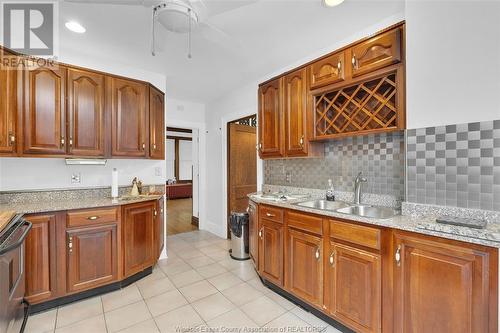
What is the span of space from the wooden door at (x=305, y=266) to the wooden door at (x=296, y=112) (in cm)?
90

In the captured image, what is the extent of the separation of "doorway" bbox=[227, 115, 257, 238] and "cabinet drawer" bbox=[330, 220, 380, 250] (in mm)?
2487

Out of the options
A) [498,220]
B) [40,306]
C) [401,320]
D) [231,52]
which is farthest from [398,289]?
[40,306]

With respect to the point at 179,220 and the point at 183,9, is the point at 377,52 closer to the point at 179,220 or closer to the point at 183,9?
the point at 183,9

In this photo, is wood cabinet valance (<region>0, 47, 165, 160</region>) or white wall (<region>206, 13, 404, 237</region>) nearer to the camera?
wood cabinet valance (<region>0, 47, 165, 160</region>)

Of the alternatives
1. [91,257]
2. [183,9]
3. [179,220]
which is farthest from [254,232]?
[179,220]

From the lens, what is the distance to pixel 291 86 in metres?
2.57

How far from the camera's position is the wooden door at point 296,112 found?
245 cm

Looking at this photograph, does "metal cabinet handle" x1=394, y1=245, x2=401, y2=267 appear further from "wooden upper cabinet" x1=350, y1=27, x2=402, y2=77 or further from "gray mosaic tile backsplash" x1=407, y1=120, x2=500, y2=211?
"wooden upper cabinet" x1=350, y1=27, x2=402, y2=77

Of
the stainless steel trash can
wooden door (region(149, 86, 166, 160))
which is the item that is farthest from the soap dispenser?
wooden door (region(149, 86, 166, 160))

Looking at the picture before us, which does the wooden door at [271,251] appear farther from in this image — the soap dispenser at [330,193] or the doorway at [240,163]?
the doorway at [240,163]

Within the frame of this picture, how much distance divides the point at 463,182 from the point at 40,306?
11.3 ft

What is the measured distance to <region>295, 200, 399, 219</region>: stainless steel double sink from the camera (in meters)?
2.02

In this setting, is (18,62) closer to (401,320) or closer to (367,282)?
(367,282)

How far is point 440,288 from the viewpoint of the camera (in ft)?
4.27
